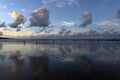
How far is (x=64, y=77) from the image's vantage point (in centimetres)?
1545

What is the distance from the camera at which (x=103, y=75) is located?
16.2 meters

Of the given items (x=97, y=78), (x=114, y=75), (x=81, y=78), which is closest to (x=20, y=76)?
(x=81, y=78)

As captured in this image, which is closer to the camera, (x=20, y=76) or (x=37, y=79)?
(x=37, y=79)

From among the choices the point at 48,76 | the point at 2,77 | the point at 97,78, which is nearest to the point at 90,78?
the point at 97,78

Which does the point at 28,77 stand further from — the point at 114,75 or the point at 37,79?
the point at 114,75

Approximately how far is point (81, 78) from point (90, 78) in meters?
0.58

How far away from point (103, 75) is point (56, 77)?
330 centimetres

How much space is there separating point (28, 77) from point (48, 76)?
1.37 meters

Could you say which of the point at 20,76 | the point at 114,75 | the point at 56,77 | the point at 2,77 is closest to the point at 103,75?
the point at 114,75

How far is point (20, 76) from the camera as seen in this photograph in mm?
15805

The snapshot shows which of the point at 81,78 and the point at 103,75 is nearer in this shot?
the point at 81,78

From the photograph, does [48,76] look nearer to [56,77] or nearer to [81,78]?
[56,77]

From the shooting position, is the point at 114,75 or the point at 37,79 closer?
the point at 37,79

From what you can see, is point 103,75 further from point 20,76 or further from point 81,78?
point 20,76
